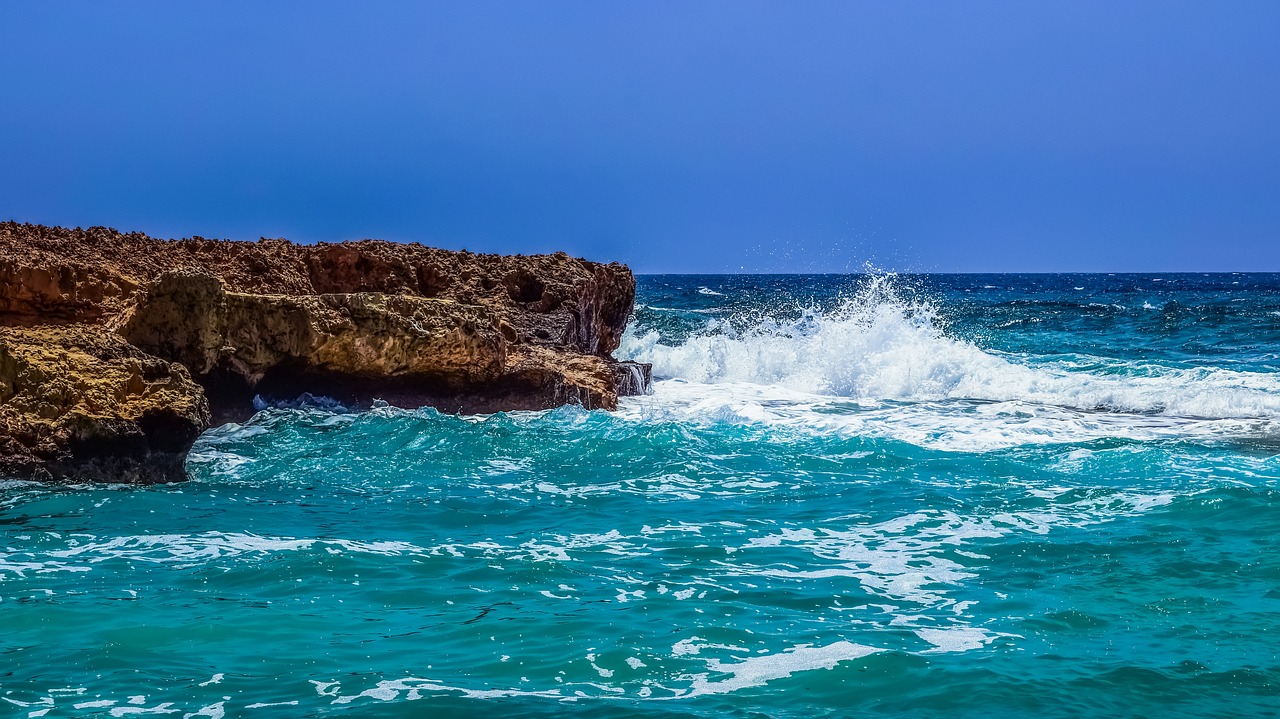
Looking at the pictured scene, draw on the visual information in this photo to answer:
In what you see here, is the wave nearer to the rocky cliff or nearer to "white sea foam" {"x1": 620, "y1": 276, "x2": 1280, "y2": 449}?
"white sea foam" {"x1": 620, "y1": 276, "x2": 1280, "y2": 449}

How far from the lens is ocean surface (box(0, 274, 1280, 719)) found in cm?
327

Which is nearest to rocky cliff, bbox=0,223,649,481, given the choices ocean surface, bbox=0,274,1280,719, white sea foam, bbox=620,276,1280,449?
ocean surface, bbox=0,274,1280,719

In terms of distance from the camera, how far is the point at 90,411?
5676mm

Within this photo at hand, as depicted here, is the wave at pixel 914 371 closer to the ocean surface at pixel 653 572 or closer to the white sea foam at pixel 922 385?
the white sea foam at pixel 922 385

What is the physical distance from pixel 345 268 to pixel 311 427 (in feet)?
9.79

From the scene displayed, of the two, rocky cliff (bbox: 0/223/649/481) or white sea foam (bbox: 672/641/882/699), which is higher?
rocky cliff (bbox: 0/223/649/481)

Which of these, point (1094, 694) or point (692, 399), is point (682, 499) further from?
point (692, 399)

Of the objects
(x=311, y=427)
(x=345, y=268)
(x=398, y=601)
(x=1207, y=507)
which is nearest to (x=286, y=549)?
(x=398, y=601)

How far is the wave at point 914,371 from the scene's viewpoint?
11.0 m

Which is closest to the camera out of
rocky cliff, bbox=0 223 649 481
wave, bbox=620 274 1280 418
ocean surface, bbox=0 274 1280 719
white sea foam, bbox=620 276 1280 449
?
ocean surface, bbox=0 274 1280 719

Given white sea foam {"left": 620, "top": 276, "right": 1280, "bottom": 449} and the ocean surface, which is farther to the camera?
white sea foam {"left": 620, "top": 276, "right": 1280, "bottom": 449}

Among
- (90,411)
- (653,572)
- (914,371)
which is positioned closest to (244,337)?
(90,411)

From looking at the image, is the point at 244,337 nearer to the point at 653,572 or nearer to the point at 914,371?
the point at 653,572

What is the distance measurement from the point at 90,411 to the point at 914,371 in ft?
29.8
